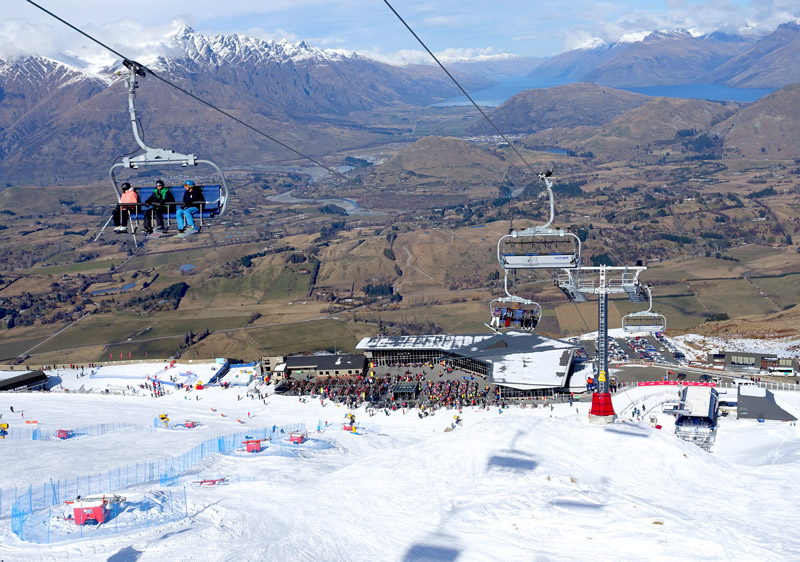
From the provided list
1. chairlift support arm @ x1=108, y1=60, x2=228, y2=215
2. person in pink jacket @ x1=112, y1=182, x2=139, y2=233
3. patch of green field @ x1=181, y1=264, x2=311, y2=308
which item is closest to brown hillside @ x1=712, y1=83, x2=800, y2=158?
patch of green field @ x1=181, y1=264, x2=311, y2=308

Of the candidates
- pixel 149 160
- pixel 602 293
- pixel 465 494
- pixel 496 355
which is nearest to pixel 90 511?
pixel 149 160

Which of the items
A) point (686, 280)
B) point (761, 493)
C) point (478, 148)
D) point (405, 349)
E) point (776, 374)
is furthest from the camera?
point (478, 148)

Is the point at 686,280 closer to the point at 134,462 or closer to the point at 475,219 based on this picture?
the point at 475,219

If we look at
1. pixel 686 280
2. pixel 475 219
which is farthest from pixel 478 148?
pixel 686 280

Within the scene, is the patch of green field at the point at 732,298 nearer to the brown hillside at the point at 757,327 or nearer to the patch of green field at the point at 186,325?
the brown hillside at the point at 757,327

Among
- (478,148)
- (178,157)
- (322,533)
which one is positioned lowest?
(322,533)
